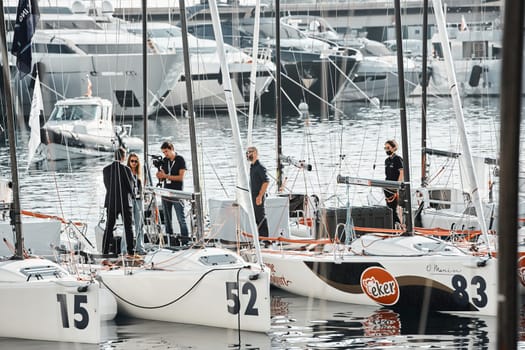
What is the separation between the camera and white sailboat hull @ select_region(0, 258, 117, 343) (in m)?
14.8

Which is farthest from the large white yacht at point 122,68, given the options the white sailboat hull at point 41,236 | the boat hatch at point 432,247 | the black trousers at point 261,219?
the boat hatch at point 432,247

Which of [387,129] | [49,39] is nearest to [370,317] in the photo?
A: [387,129]

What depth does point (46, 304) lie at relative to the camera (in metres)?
15.0

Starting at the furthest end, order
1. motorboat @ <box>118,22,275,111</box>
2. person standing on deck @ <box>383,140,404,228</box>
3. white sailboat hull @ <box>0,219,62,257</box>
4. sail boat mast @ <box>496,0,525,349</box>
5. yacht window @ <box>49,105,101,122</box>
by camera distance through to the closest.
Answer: motorboat @ <box>118,22,275,111</box>, yacht window @ <box>49,105,101,122</box>, person standing on deck @ <box>383,140,404,228</box>, white sailboat hull @ <box>0,219,62,257</box>, sail boat mast @ <box>496,0,525,349</box>

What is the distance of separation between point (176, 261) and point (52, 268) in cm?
161

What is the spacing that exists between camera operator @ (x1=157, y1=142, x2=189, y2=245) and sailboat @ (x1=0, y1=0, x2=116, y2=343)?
276 centimetres

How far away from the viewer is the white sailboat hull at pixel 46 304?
48.5ft

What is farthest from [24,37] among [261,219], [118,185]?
[261,219]

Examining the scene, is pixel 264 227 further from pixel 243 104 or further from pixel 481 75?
pixel 481 75

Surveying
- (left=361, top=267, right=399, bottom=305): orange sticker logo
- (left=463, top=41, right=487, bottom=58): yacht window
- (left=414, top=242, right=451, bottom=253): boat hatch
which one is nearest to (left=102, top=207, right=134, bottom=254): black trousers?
(left=361, top=267, right=399, bottom=305): orange sticker logo

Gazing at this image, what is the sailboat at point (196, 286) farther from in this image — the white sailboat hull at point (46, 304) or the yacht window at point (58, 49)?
the yacht window at point (58, 49)

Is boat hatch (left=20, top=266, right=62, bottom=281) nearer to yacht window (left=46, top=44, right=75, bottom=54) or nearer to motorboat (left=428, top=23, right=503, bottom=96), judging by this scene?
yacht window (left=46, top=44, right=75, bottom=54)

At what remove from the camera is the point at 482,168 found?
2308 cm

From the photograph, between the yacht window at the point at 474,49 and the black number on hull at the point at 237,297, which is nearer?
the black number on hull at the point at 237,297
